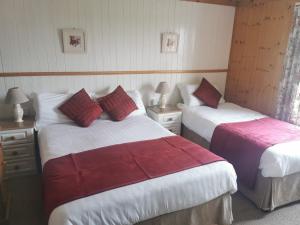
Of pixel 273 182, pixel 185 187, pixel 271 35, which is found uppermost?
pixel 271 35

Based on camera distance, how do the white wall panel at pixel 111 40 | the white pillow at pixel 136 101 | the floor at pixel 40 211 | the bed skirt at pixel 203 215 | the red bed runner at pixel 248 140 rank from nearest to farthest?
the bed skirt at pixel 203 215
the floor at pixel 40 211
the red bed runner at pixel 248 140
the white wall panel at pixel 111 40
the white pillow at pixel 136 101

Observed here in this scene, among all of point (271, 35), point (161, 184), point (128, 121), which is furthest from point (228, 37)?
point (161, 184)

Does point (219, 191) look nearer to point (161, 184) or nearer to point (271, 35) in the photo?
point (161, 184)

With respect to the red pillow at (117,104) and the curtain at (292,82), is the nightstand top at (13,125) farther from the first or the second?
the curtain at (292,82)

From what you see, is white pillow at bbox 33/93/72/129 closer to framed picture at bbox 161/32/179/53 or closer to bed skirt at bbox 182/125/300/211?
framed picture at bbox 161/32/179/53

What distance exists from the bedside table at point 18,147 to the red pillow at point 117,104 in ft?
2.98

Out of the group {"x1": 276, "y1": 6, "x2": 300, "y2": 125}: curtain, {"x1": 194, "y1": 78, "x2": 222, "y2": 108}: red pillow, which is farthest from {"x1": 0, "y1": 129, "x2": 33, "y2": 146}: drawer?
{"x1": 276, "y1": 6, "x2": 300, "y2": 125}: curtain

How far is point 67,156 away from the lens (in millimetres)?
2053

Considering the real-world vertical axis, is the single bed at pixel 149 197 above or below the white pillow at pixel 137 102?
below

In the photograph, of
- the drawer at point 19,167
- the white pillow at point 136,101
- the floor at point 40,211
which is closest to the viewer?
the floor at point 40,211

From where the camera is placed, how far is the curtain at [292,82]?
9.97ft

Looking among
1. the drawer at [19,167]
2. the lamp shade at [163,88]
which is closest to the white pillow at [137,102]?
the lamp shade at [163,88]

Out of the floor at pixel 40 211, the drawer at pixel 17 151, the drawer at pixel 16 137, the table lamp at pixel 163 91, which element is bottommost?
the floor at pixel 40 211

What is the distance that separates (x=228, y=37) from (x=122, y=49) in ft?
6.34
